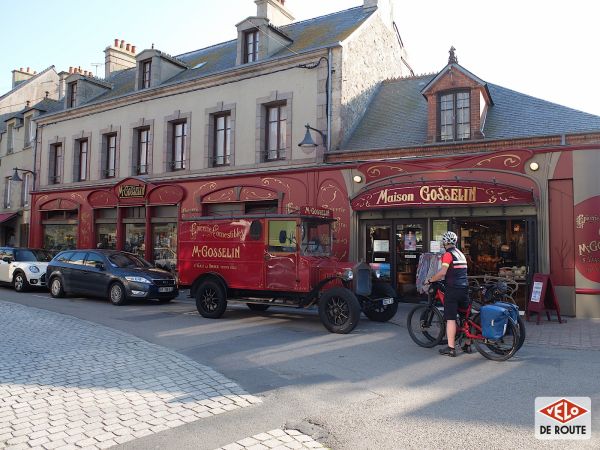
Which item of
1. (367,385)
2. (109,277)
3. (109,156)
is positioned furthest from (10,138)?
(367,385)

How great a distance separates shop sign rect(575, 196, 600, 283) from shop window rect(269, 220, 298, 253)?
6.47 metres

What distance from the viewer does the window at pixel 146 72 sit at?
20.2m

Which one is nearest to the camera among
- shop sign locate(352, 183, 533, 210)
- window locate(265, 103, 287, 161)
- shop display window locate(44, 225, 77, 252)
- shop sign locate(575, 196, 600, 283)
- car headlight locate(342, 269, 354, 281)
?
car headlight locate(342, 269, 354, 281)

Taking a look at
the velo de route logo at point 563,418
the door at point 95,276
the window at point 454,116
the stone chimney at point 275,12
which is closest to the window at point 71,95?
the stone chimney at point 275,12

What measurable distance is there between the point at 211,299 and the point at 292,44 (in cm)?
1064

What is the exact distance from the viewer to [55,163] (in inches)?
931

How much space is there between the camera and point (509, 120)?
44.1 ft

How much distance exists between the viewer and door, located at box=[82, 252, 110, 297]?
13.0 m

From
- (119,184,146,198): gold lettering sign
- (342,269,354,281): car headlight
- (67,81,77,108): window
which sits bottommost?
(342,269,354,281): car headlight

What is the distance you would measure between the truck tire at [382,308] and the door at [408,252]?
3.30m

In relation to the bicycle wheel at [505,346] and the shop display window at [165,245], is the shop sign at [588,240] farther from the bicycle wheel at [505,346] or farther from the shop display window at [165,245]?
the shop display window at [165,245]

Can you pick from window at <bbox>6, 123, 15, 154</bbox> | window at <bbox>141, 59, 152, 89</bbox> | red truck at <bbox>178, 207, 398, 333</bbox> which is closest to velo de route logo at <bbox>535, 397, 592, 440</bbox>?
red truck at <bbox>178, 207, 398, 333</bbox>

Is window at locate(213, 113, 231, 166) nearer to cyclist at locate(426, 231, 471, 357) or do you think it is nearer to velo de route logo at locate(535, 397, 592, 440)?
cyclist at locate(426, 231, 471, 357)

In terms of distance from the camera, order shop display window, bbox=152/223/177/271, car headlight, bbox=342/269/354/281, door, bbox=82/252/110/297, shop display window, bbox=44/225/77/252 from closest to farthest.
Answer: car headlight, bbox=342/269/354/281 < door, bbox=82/252/110/297 < shop display window, bbox=152/223/177/271 < shop display window, bbox=44/225/77/252
